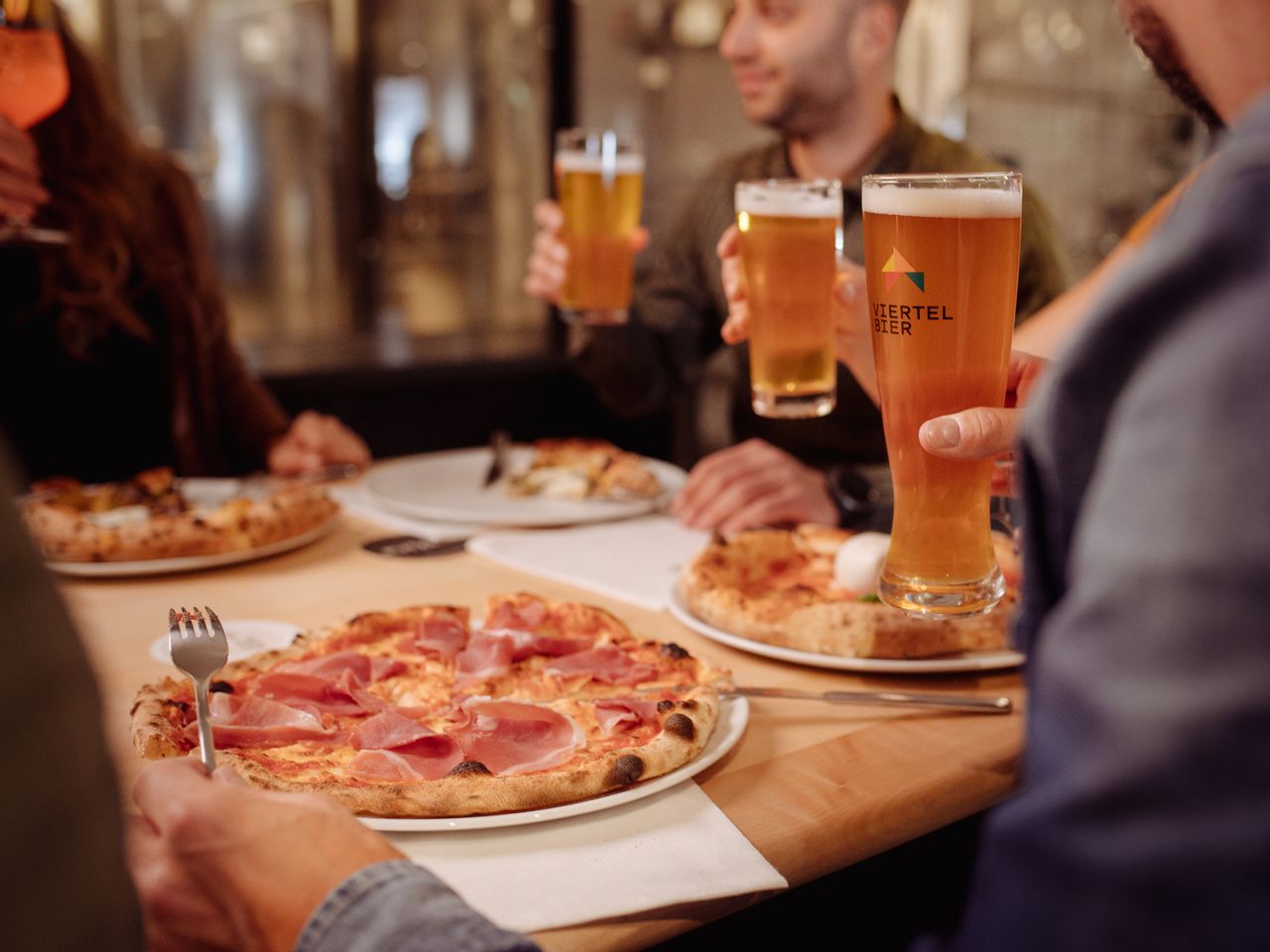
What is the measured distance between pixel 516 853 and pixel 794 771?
339 millimetres

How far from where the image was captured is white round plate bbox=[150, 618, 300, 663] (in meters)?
1.61

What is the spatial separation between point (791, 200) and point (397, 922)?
1.16 metres

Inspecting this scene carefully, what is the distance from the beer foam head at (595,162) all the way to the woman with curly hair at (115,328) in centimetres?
100

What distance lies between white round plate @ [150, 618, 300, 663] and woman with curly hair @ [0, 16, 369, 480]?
4.09 feet

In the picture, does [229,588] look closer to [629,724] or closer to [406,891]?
[629,724]

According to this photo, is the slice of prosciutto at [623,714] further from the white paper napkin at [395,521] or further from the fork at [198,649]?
the white paper napkin at [395,521]

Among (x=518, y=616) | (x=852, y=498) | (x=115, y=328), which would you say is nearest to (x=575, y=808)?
(x=518, y=616)

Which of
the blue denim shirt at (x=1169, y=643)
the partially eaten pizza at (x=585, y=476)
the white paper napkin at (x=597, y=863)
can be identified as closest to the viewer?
the blue denim shirt at (x=1169, y=643)

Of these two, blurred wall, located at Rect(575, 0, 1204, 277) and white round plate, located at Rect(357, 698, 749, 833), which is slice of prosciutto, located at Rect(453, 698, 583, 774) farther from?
blurred wall, located at Rect(575, 0, 1204, 277)

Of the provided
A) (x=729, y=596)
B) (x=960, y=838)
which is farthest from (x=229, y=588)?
(x=960, y=838)

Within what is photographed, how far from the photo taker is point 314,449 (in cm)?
284

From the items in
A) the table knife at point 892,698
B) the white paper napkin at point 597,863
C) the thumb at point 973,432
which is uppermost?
the thumb at point 973,432

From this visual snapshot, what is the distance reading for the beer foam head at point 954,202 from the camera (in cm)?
113

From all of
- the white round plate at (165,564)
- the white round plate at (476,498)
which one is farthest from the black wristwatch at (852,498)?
the white round plate at (165,564)
